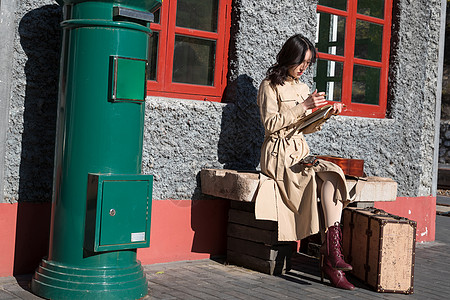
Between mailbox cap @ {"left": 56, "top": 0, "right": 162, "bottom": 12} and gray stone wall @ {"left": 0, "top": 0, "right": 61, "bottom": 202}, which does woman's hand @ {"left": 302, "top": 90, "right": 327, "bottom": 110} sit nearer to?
mailbox cap @ {"left": 56, "top": 0, "right": 162, "bottom": 12}

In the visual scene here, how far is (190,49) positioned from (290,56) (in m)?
0.80

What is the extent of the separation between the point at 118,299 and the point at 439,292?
7.12ft

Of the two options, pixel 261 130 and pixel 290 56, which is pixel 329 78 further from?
pixel 290 56

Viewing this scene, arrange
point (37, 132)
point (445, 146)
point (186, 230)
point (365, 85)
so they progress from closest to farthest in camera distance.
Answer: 1. point (37, 132)
2. point (186, 230)
3. point (365, 85)
4. point (445, 146)

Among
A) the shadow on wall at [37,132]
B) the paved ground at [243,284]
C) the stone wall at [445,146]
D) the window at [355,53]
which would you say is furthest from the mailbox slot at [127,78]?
the stone wall at [445,146]

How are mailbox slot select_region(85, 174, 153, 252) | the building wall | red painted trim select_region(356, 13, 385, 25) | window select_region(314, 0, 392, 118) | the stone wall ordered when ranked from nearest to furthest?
mailbox slot select_region(85, 174, 153, 252)
the building wall
window select_region(314, 0, 392, 118)
red painted trim select_region(356, 13, 385, 25)
the stone wall

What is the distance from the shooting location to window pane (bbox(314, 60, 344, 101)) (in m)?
5.60

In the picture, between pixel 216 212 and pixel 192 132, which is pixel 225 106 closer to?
pixel 192 132

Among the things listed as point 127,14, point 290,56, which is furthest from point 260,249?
point 127,14

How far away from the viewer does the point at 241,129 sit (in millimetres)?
4855

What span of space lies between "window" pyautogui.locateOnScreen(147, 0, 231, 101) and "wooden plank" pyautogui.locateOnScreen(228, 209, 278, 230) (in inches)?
36.3

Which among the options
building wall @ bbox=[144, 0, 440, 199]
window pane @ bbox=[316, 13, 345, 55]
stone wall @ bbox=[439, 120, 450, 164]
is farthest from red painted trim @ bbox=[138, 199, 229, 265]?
stone wall @ bbox=[439, 120, 450, 164]

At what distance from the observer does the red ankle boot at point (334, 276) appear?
4.09 meters

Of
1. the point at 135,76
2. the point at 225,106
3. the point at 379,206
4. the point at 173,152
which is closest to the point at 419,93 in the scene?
the point at 379,206
